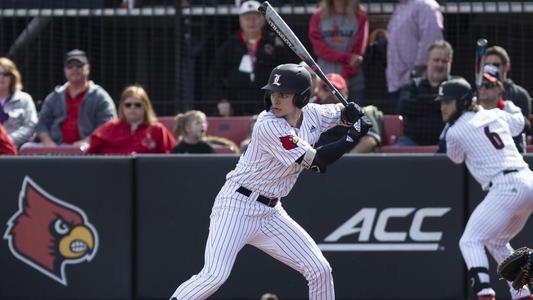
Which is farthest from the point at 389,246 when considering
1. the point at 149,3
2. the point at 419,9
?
the point at 149,3

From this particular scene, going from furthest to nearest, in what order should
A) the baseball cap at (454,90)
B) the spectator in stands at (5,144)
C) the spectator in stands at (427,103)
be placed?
the spectator in stands at (427,103), the spectator in stands at (5,144), the baseball cap at (454,90)

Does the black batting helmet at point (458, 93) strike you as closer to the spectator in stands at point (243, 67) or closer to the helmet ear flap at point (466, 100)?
the helmet ear flap at point (466, 100)

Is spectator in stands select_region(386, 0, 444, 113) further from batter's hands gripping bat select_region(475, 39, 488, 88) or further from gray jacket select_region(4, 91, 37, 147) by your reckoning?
gray jacket select_region(4, 91, 37, 147)

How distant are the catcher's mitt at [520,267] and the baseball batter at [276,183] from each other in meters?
1.20

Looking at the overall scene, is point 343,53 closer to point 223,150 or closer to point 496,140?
point 223,150

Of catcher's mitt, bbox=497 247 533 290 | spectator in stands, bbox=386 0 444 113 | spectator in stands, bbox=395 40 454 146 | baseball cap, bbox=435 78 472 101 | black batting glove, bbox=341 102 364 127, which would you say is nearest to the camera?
catcher's mitt, bbox=497 247 533 290

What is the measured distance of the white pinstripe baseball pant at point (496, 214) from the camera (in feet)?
29.3

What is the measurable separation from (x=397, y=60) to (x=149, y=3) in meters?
2.52

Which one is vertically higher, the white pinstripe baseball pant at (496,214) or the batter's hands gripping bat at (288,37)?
the batter's hands gripping bat at (288,37)

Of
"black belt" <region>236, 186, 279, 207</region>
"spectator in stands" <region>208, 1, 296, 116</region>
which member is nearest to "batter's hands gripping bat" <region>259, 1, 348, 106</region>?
"black belt" <region>236, 186, 279, 207</region>

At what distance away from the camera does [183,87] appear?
11.5m

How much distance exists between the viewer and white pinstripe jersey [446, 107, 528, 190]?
9078 millimetres

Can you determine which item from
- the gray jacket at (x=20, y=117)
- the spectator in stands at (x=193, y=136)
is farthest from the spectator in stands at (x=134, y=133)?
the gray jacket at (x=20, y=117)

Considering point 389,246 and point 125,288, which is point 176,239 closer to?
point 125,288
